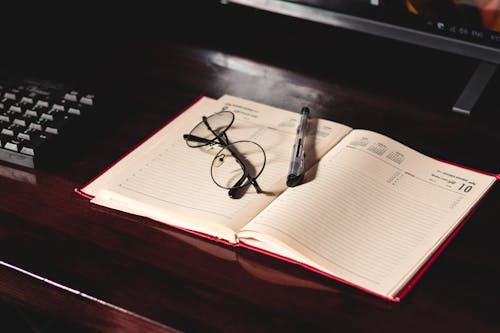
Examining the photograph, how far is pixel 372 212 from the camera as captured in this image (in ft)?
2.53

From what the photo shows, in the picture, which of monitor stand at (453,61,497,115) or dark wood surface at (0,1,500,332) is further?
monitor stand at (453,61,497,115)

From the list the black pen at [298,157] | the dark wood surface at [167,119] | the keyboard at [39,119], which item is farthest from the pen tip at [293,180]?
the keyboard at [39,119]

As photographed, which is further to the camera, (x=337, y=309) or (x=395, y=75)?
(x=395, y=75)

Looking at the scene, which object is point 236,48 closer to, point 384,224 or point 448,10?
point 448,10

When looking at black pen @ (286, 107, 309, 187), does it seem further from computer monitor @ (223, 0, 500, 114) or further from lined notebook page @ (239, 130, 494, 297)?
computer monitor @ (223, 0, 500, 114)

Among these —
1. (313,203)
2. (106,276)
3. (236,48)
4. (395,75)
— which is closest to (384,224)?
(313,203)

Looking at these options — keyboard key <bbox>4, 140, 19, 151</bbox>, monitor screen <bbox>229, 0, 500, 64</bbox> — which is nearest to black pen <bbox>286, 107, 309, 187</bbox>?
monitor screen <bbox>229, 0, 500, 64</bbox>

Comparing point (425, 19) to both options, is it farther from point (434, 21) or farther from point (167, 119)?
point (167, 119)

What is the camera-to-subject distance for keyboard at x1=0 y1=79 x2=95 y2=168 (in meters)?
0.89

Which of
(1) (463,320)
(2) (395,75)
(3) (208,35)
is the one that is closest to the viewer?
(1) (463,320)

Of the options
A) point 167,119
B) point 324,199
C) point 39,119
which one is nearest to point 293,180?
point 324,199

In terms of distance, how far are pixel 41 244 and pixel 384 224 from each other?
0.40 m

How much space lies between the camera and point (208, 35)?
1.27 meters

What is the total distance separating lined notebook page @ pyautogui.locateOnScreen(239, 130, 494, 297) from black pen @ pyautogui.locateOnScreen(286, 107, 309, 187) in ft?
0.05
